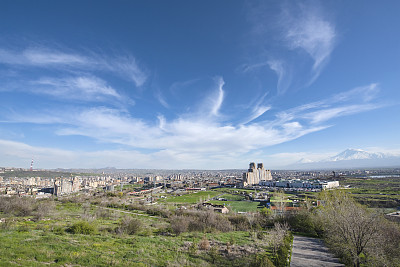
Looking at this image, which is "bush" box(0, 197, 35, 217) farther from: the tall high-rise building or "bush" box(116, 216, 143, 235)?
the tall high-rise building

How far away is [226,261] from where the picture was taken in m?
14.3

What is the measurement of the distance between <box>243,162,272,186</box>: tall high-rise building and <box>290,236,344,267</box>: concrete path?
120306 millimetres

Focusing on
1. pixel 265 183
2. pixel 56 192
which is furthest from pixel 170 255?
pixel 265 183

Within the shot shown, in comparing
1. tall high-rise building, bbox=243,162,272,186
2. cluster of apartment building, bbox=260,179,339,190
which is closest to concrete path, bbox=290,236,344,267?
cluster of apartment building, bbox=260,179,339,190

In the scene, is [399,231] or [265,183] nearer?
[399,231]

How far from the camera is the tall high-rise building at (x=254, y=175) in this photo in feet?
483

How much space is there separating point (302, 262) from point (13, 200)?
46.8 meters

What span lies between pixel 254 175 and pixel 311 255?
150708mm

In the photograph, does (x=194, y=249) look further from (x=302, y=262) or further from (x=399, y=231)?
(x=399, y=231)

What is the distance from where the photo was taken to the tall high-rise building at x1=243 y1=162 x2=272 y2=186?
147250 mm

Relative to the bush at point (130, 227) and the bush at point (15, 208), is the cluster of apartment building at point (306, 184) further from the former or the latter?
the bush at point (15, 208)

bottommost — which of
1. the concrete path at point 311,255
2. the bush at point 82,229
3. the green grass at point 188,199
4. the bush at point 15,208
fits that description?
the green grass at point 188,199

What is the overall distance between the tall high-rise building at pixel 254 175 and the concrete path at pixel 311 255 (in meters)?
120

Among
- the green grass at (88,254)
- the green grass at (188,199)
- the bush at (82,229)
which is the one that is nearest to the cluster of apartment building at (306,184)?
the green grass at (188,199)
